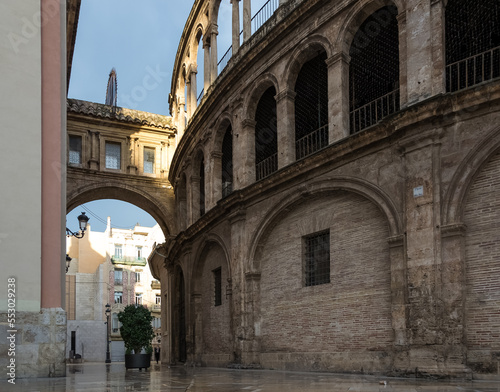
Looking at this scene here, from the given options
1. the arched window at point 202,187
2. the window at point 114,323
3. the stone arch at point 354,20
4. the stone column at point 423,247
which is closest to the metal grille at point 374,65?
the stone arch at point 354,20

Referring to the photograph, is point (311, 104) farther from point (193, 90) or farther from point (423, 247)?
point (193, 90)

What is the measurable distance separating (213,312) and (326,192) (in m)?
8.47

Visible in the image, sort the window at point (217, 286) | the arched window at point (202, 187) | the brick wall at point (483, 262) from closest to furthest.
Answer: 1. the brick wall at point (483, 262)
2. the window at point (217, 286)
3. the arched window at point (202, 187)

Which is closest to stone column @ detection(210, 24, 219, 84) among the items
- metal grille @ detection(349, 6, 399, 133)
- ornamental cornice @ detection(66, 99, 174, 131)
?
ornamental cornice @ detection(66, 99, 174, 131)

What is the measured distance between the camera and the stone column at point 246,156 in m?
17.7

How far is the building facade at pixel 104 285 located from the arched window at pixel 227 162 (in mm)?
29058

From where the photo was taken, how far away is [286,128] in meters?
15.8

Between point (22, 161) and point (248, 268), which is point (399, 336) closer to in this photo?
point (248, 268)

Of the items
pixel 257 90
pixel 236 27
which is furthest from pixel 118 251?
pixel 257 90

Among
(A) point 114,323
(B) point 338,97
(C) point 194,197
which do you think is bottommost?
(A) point 114,323

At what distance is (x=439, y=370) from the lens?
10078mm

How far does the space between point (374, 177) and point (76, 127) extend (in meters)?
18.2

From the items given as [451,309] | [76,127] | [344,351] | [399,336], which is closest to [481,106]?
[451,309]

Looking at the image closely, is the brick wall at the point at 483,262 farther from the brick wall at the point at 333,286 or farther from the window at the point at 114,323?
the window at the point at 114,323
